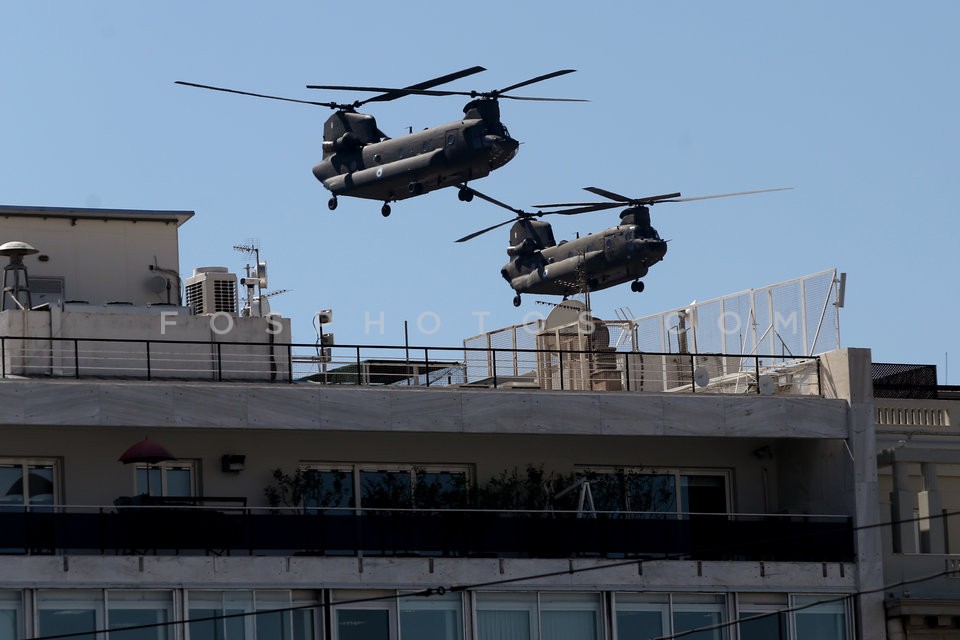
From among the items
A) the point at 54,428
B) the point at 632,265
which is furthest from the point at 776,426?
the point at 632,265

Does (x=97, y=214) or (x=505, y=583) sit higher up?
(x=97, y=214)

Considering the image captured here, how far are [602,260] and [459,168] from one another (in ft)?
64.8

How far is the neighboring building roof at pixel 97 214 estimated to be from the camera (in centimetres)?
3944

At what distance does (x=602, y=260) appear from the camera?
318 feet

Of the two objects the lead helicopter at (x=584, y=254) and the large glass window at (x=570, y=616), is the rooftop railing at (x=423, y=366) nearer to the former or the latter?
the large glass window at (x=570, y=616)

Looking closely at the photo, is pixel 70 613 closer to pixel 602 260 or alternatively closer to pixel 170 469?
pixel 170 469

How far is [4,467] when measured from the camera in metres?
31.0

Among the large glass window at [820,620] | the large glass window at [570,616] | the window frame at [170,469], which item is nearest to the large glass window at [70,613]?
the window frame at [170,469]

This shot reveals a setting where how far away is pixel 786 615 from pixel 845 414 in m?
3.48

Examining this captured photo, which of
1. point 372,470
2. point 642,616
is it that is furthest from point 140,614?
point 642,616

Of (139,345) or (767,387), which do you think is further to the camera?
Result: (767,387)

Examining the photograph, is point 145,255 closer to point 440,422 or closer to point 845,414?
point 440,422

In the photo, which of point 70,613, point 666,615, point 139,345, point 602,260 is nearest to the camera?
point 70,613

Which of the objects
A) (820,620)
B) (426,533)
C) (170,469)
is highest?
(170,469)
